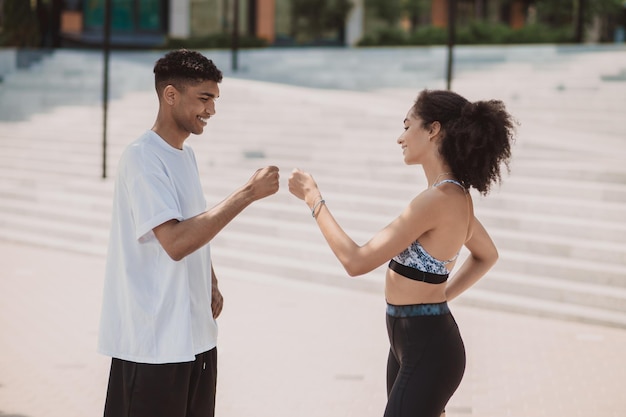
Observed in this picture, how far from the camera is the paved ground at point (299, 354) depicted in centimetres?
591

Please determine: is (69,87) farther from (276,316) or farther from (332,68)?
(276,316)

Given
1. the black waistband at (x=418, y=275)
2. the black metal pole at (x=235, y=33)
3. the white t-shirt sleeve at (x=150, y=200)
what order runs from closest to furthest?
the white t-shirt sleeve at (x=150, y=200) → the black waistband at (x=418, y=275) → the black metal pole at (x=235, y=33)

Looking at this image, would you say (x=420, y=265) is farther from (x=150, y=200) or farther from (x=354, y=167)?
(x=354, y=167)

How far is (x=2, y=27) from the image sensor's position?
2308 cm

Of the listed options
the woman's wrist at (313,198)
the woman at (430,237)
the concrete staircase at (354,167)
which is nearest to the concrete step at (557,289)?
the concrete staircase at (354,167)

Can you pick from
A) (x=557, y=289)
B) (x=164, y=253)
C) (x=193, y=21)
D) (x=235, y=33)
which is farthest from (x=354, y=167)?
(x=193, y=21)

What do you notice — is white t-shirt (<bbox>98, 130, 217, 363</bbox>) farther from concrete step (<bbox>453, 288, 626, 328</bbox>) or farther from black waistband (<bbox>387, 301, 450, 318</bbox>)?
concrete step (<bbox>453, 288, 626, 328</bbox>)

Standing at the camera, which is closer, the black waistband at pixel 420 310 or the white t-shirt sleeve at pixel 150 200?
the white t-shirt sleeve at pixel 150 200

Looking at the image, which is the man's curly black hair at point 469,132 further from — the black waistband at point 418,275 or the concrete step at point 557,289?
the concrete step at point 557,289

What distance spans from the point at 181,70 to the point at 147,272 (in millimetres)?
743

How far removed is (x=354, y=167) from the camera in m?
11.8

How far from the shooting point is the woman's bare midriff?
11.3 feet

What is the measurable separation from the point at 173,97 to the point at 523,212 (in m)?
6.84

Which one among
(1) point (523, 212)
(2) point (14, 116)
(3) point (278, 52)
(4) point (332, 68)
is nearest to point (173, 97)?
(1) point (523, 212)
